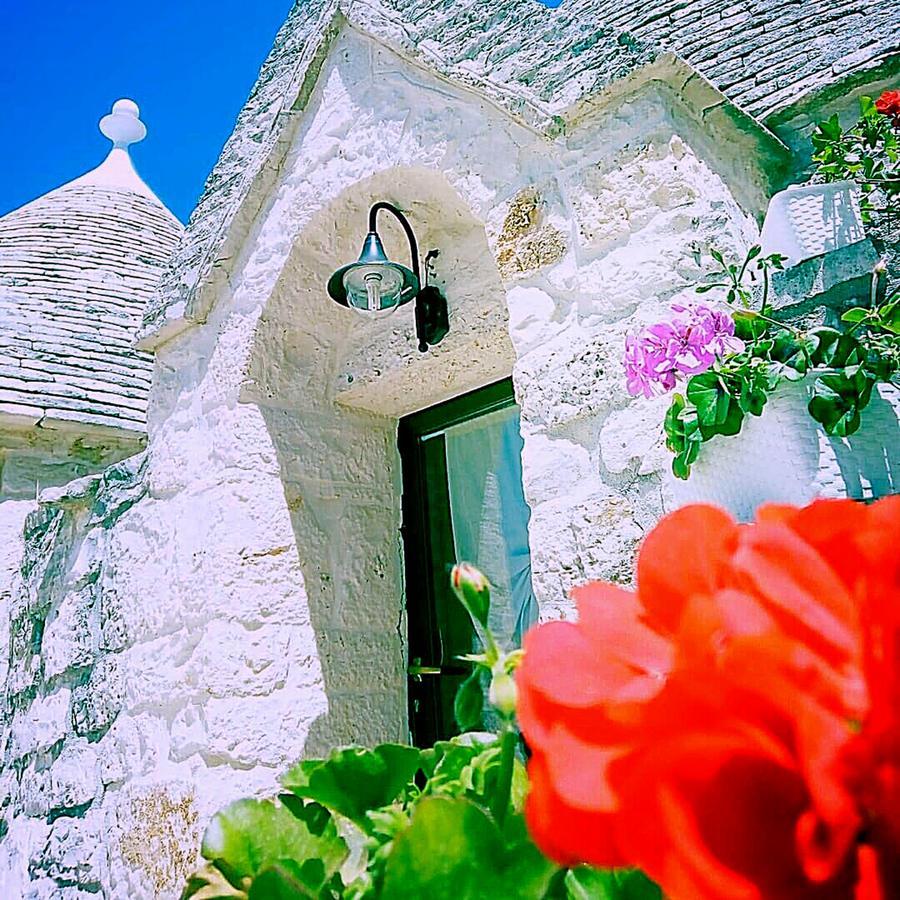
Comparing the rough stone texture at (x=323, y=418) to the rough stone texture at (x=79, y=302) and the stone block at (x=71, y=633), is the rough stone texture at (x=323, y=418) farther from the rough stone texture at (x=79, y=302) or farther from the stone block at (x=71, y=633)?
the rough stone texture at (x=79, y=302)

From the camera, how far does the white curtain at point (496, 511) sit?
237cm

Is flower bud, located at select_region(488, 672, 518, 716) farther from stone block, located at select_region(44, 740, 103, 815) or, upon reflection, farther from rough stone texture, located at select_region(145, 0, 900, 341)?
stone block, located at select_region(44, 740, 103, 815)

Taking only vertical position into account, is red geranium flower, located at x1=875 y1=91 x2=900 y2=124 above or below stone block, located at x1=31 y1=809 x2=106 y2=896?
above

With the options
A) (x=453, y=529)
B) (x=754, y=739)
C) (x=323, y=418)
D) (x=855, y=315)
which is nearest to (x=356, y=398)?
(x=323, y=418)

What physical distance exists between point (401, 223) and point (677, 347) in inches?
47.7

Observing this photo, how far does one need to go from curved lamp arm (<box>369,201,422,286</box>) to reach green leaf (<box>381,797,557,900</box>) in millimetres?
1986

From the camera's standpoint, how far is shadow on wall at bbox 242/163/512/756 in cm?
234

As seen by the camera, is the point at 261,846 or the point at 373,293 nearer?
the point at 261,846

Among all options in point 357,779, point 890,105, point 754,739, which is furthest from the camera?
point 890,105

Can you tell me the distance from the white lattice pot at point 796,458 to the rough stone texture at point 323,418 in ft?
0.49

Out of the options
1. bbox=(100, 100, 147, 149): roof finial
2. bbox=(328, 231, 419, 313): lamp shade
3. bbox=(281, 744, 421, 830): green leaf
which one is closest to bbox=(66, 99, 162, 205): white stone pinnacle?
bbox=(100, 100, 147, 149): roof finial

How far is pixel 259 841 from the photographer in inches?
17.9

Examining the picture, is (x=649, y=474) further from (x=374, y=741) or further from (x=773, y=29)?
(x=773, y=29)

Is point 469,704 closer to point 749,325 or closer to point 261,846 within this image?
point 261,846
